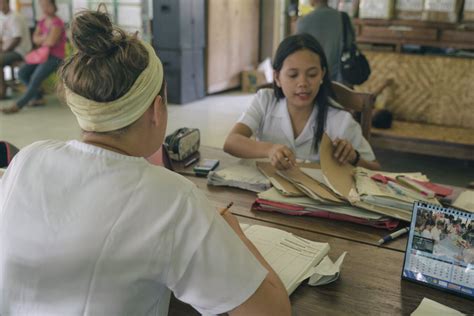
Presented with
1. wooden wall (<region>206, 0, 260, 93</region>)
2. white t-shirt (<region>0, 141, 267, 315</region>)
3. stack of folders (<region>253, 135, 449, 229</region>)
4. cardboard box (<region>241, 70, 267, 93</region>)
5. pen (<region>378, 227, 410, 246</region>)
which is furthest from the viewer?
cardboard box (<region>241, 70, 267, 93</region>)

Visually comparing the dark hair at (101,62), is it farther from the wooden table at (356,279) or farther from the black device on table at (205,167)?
the black device on table at (205,167)

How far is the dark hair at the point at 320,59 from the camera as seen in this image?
6.26 feet

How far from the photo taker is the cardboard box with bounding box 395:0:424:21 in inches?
157

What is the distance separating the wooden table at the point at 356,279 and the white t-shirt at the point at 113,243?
0.71ft

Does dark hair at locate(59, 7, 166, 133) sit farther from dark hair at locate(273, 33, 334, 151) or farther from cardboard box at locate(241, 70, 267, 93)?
cardboard box at locate(241, 70, 267, 93)

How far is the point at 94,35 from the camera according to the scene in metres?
0.79

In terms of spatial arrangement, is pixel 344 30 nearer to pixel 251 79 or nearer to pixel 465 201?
pixel 465 201

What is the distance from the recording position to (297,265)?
1.05m

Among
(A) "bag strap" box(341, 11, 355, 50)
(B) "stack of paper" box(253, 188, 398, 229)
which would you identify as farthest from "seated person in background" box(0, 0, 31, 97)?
(B) "stack of paper" box(253, 188, 398, 229)

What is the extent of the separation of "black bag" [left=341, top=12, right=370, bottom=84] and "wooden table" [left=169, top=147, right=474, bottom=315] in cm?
227

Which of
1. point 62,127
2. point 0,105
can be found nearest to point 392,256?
point 62,127

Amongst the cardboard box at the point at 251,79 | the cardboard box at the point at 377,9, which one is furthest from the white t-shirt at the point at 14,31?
the cardboard box at the point at 377,9

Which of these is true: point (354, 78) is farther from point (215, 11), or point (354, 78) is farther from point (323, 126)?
point (215, 11)

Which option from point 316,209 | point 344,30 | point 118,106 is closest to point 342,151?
point 316,209
